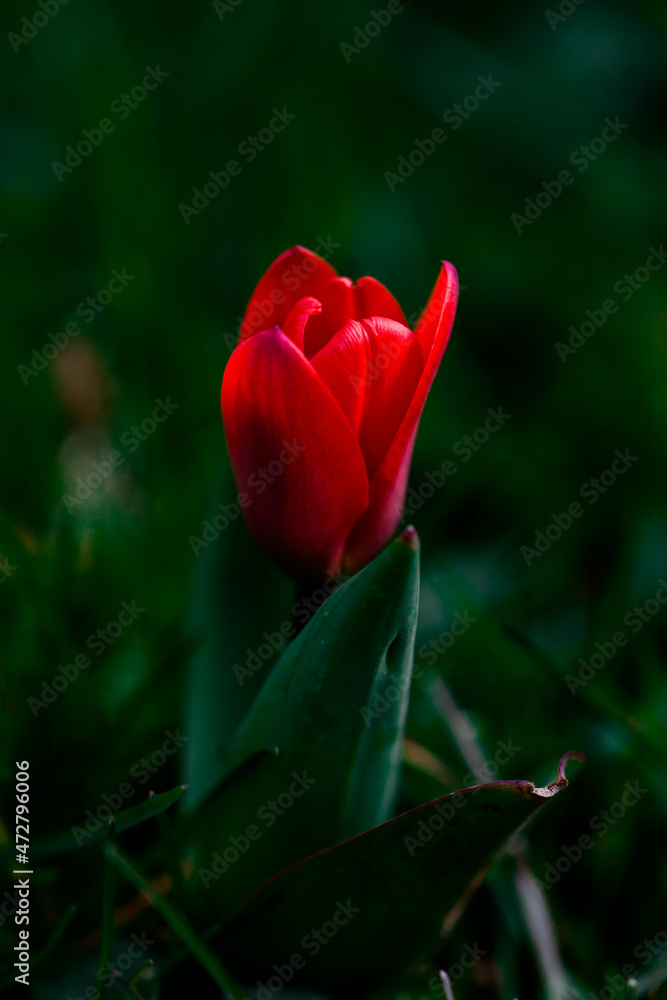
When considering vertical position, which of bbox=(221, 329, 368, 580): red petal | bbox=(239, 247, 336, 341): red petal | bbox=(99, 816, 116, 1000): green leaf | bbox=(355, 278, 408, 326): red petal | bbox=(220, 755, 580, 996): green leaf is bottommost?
bbox=(99, 816, 116, 1000): green leaf

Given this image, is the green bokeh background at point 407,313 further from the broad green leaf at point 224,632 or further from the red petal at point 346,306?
the red petal at point 346,306

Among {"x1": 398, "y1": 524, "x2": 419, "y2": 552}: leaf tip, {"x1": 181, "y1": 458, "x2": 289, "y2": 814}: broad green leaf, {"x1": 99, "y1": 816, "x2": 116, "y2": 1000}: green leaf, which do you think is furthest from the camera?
{"x1": 181, "y1": 458, "x2": 289, "y2": 814}: broad green leaf

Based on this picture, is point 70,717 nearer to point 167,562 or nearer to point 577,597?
point 167,562

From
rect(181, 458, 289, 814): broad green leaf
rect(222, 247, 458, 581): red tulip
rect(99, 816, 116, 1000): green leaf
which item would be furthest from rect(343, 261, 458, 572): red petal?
rect(99, 816, 116, 1000): green leaf

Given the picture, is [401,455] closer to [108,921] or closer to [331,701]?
[331,701]

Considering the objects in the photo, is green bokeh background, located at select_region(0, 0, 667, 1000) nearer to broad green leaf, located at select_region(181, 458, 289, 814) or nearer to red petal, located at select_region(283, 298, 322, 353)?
broad green leaf, located at select_region(181, 458, 289, 814)

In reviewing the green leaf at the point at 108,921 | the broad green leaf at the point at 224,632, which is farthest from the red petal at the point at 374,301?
the green leaf at the point at 108,921
